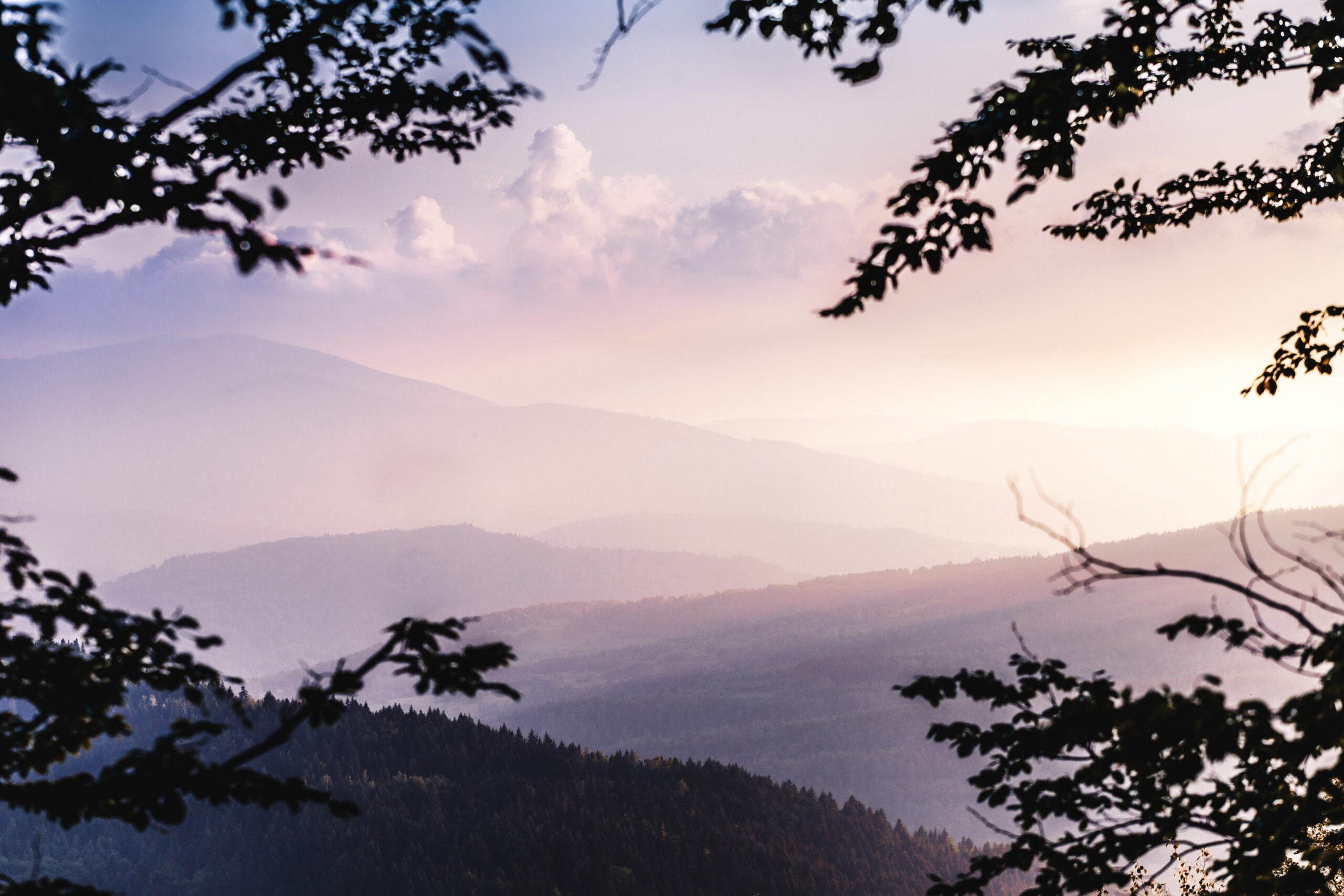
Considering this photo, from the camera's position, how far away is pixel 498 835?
8169cm

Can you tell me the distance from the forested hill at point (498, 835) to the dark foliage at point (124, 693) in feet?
257

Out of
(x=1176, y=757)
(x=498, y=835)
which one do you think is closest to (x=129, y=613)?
(x=1176, y=757)

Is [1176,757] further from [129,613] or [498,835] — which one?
[498,835]

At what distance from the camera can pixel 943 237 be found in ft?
13.8

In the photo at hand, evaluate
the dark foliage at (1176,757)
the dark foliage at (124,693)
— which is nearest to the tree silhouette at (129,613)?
the dark foliage at (124,693)

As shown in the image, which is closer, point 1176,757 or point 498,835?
point 1176,757

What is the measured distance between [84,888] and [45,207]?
10.8 feet

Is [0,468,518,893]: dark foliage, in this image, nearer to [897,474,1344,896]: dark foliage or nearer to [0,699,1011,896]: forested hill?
[897,474,1344,896]: dark foliage

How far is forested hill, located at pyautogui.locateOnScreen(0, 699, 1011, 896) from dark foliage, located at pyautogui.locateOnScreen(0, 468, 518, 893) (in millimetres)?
78290

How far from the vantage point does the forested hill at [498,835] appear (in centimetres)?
7875

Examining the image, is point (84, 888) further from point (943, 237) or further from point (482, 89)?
point (482, 89)

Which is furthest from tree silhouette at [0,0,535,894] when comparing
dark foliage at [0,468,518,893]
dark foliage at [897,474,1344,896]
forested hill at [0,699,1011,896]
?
forested hill at [0,699,1011,896]

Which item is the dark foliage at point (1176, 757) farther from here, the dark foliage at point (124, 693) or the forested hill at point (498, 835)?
the forested hill at point (498, 835)

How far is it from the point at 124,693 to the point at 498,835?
86.0 meters
